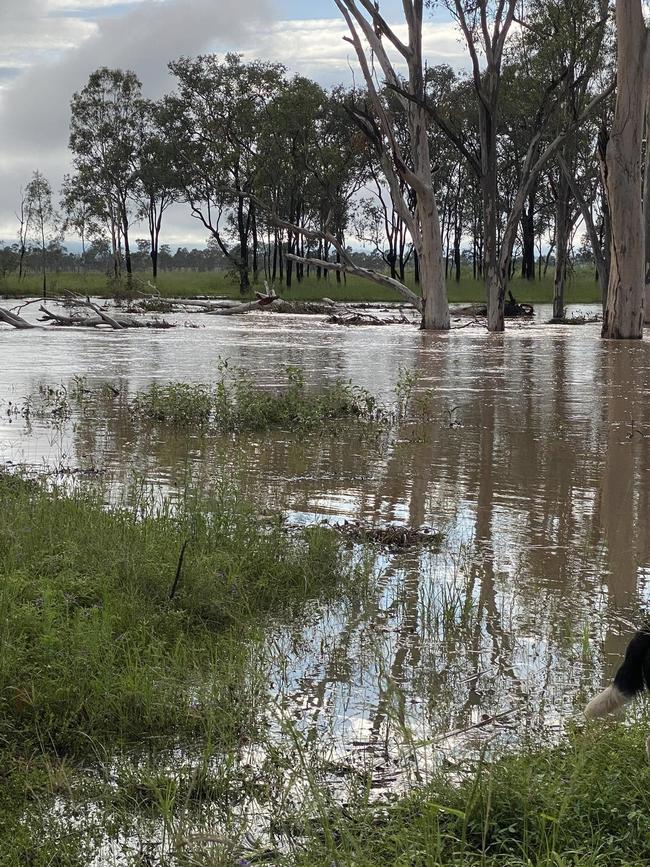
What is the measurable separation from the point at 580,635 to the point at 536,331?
82.7 feet

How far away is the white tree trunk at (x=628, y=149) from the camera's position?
72.0 ft

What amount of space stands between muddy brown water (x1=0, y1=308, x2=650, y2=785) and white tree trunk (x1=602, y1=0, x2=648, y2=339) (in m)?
5.83

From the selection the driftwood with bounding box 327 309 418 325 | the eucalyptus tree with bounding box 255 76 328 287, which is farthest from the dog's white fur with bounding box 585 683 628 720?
the eucalyptus tree with bounding box 255 76 328 287

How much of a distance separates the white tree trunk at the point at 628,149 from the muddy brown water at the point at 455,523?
19.1ft

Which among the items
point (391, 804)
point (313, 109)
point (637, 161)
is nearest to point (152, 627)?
point (391, 804)

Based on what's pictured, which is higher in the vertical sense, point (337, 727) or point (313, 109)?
point (313, 109)

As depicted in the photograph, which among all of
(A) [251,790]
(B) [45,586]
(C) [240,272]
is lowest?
(A) [251,790]

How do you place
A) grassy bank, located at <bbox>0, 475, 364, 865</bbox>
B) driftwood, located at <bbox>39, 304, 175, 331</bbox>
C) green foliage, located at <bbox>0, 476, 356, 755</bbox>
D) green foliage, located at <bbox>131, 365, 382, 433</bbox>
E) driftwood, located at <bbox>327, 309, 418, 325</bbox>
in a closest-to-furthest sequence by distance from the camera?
grassy bank, located at <bbox>0, 475, 364, 865</bbox>, green foliage, located at <bbox>0, 476, 356, 755</bbox>, green foliage, located at <bbox>131, 365, 382, 433</bbox>, driftwood, located at <bbox>39, 304, 175, 331</bbox>, driftwood, located at <bbox>327, 309, 418, 325</bbox>

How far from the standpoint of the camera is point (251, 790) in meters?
3.32

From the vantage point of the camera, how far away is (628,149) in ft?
72.5

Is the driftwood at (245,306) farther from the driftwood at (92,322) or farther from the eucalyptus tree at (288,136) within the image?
the eucalyptus tree at (288,136)

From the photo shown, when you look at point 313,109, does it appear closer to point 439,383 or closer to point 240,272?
point 240,272

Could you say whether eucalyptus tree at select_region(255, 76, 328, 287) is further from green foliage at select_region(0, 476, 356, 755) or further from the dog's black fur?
the dog's black fur

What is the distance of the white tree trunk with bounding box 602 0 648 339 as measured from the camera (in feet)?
72.0
